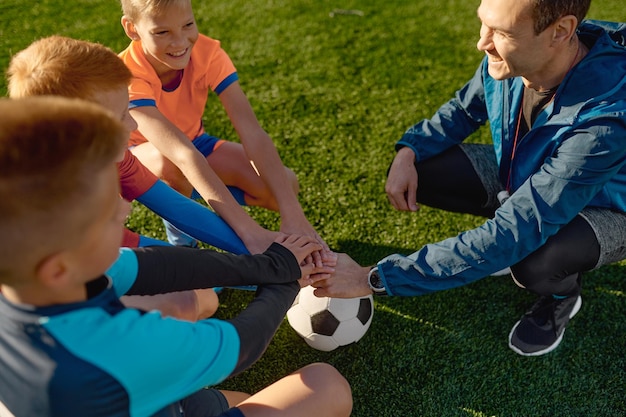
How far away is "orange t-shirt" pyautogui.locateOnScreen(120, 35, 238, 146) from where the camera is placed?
2602 mm

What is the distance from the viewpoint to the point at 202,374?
58.0 inches

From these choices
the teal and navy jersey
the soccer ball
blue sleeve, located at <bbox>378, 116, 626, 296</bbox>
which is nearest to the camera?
the teal and navy jersey

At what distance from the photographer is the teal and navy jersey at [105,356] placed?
1292 millimetres

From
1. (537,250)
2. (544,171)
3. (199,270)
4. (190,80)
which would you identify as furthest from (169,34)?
(537,250)

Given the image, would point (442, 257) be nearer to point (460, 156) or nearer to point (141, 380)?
point (460, 156)

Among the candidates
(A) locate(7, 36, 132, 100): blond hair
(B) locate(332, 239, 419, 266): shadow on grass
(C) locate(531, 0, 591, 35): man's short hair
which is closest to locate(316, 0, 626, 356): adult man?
(C) locate(531, 0, 591, 35): man's short hair

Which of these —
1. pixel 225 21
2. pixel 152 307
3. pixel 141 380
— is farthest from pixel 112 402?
pixel 225 21

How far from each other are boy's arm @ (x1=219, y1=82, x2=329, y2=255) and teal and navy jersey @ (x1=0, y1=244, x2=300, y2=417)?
1000mm

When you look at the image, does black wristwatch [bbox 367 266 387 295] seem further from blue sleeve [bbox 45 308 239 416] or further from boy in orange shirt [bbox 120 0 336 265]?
blue sleeve [bbox 45 308 239 416]

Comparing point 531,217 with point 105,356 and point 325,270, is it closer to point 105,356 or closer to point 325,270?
point 325,270

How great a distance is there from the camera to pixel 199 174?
238 centimetres

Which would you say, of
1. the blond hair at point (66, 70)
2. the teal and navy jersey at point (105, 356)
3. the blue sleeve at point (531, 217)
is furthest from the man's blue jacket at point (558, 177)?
the blond hair at point (66, 70)

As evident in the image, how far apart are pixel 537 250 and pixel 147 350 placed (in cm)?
162

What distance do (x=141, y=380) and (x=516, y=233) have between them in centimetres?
146
